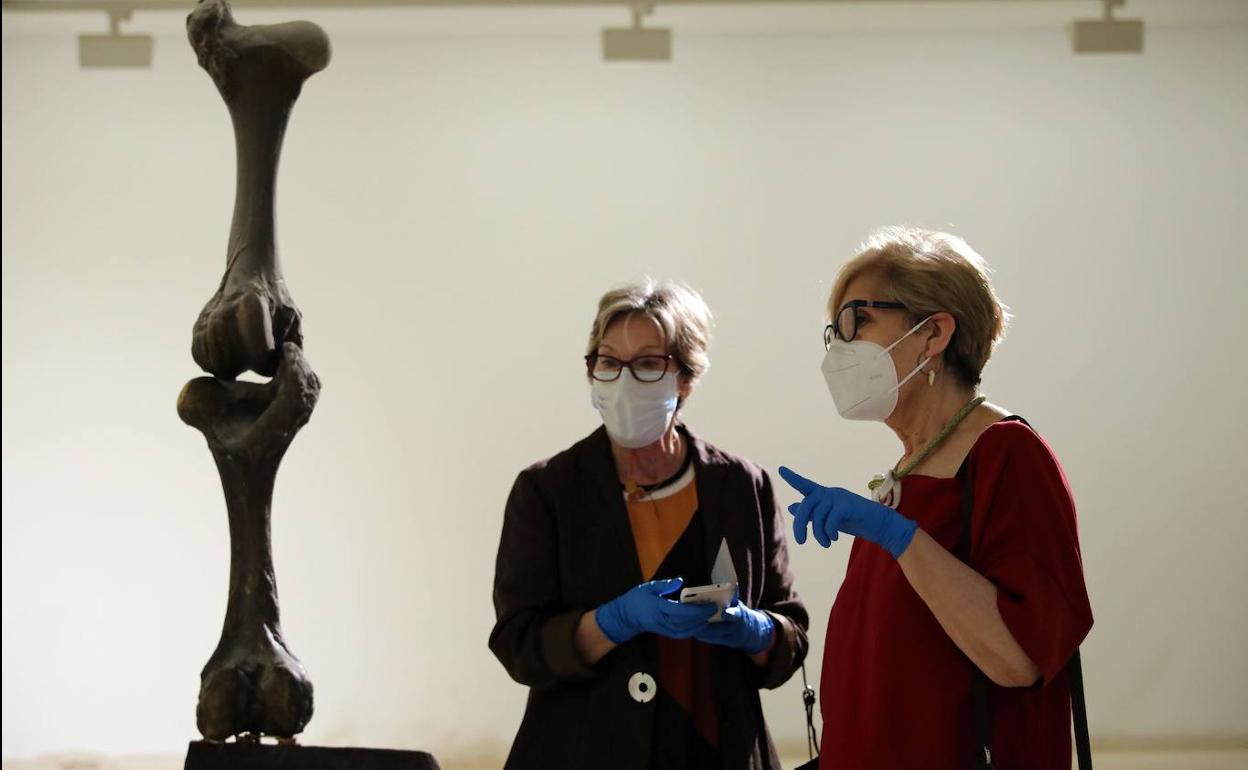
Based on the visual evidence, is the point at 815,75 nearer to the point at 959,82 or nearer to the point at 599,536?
the point at 959,82

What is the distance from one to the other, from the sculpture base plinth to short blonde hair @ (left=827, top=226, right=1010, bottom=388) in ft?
3.05

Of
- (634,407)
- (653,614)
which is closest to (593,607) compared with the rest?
(653,614)

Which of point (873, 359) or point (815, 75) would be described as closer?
point (873, 359)

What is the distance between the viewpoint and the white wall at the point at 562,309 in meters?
5.52

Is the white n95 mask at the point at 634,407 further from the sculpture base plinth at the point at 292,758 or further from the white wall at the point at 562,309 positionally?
the white wall at the point at 562,309

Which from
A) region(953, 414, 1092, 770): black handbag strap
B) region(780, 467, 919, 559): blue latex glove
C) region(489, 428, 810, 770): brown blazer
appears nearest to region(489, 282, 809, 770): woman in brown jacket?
region(489, 428, 810, 770): brown blazer

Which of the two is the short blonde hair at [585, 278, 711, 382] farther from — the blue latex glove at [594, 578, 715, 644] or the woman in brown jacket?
the blue latex glove at [594, 578, 715, 644]

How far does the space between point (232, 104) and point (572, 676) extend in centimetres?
106

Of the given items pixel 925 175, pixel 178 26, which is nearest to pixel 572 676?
pixel 925 175

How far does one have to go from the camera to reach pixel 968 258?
1.92m

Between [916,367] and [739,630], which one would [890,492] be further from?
[739,630]

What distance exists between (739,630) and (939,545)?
583 mm

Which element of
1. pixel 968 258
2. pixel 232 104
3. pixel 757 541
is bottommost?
pixel 757 541

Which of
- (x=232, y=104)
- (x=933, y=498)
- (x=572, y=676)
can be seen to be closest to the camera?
(x=933, y=498)
